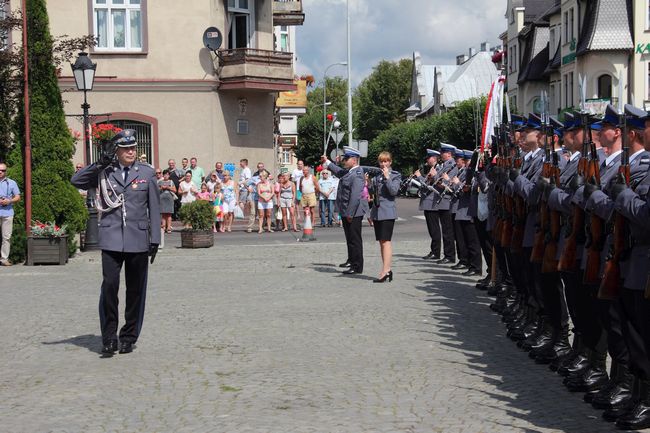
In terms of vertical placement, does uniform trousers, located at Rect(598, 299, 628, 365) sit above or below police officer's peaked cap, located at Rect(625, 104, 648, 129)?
below

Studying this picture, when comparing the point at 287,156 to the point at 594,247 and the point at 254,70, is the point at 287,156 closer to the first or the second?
the point at 254,70

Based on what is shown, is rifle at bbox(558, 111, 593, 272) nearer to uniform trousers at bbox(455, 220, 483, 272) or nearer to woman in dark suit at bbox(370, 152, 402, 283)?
woman in dark suit at bbox(370, 152, 402, 283)

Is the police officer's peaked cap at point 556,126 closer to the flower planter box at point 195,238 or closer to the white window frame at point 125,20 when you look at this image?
the flower planter box at point 195,238

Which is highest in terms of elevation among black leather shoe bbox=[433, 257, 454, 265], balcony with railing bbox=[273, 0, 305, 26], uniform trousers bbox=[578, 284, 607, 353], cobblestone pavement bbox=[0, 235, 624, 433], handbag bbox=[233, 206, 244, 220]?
balcony with railing bbox=[273, 0, 305, 26]

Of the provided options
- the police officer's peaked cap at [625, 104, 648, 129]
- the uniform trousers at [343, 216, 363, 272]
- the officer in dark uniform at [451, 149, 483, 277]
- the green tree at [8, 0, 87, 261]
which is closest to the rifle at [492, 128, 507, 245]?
the officer in dark uniform at [451, 149, 483, 277]

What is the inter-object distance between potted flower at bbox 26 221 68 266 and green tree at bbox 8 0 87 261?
96 cm

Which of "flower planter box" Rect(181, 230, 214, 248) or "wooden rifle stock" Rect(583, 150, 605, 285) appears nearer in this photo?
"wooden rifle stock" Rect(583, 150, 605, 285)

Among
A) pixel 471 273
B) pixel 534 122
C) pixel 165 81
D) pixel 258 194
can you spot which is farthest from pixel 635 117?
pixel 165 81

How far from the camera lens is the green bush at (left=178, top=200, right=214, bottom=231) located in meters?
21.5

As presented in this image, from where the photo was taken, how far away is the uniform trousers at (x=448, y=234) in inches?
687

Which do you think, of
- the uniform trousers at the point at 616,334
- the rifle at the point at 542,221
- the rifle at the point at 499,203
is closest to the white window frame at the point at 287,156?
the rifle at the point at 499,203

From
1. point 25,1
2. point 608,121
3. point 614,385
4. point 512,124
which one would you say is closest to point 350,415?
point 614,385

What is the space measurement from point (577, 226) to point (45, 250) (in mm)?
12590

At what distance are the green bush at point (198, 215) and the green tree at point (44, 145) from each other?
268 cm
